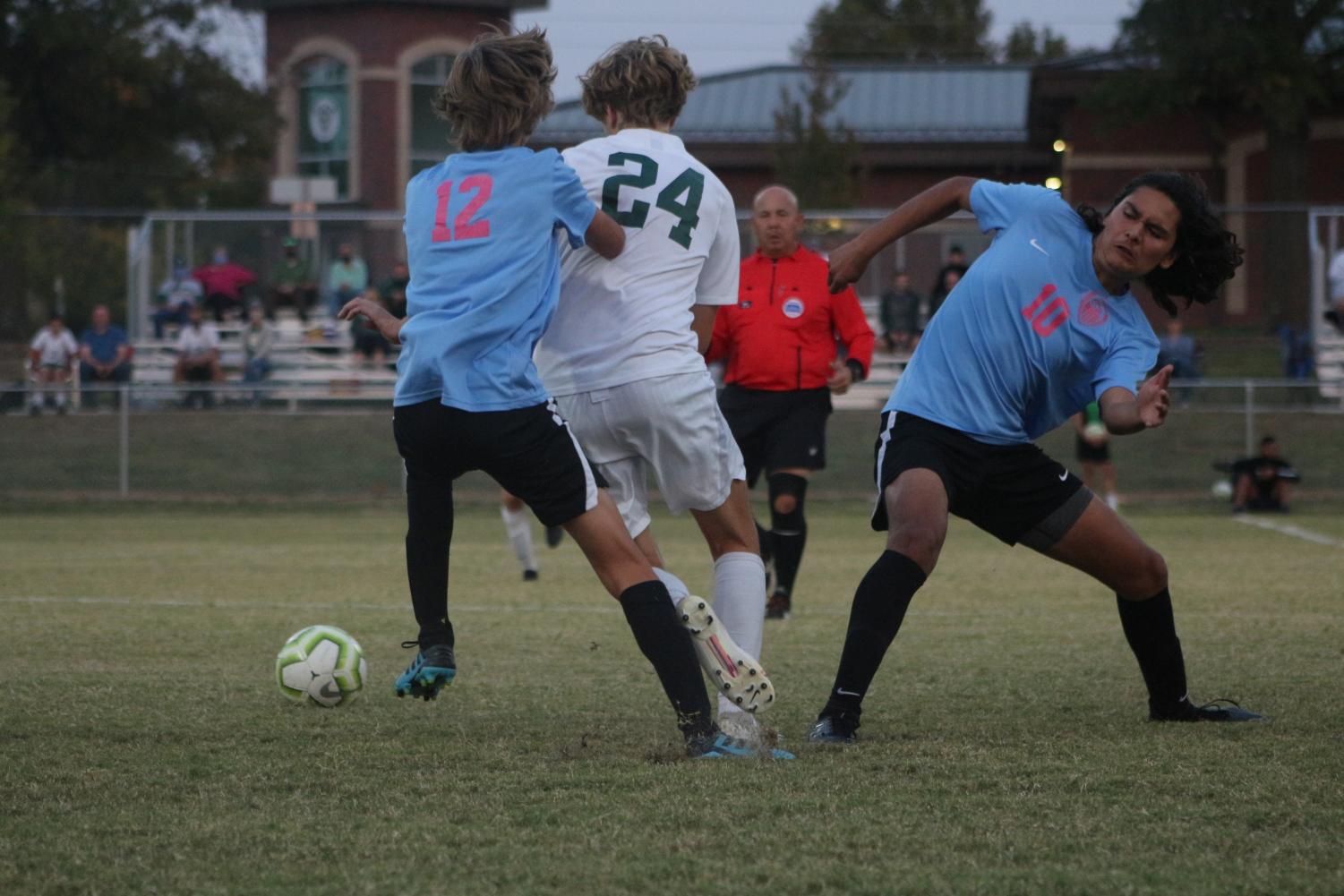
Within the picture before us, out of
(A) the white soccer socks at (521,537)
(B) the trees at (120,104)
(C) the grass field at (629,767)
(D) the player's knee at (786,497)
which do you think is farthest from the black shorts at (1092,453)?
(B) the trees at (120,104)

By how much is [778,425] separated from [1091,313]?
426 cm

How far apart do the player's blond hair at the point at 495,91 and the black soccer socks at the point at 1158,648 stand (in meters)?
2.37

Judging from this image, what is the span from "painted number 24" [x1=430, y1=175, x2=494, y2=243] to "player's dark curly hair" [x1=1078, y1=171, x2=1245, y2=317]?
1782 mm

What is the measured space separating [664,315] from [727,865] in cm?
190

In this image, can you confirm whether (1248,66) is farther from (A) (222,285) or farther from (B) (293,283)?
(A) (222,285)

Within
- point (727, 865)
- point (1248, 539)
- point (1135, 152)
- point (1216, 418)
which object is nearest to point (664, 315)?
point (727, 865)

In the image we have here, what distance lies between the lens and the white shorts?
190 inches

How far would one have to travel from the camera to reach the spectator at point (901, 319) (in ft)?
71.3

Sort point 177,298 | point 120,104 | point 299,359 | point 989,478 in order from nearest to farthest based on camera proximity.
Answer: point 989,478
point 299,359
point 177,298
point 120,104

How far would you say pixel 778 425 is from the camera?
9195mm

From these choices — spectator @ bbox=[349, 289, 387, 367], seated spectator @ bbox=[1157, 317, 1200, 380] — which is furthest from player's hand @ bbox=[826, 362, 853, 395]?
spectator @ bbox=[349, 289, 387, 367]

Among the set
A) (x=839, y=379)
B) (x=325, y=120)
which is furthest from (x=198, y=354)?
(x=325, y=120)

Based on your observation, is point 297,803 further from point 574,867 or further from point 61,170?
point 61,170

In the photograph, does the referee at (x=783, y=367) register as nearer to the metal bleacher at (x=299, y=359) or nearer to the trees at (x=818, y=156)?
the metal bleacher at (x=299, y=359)
